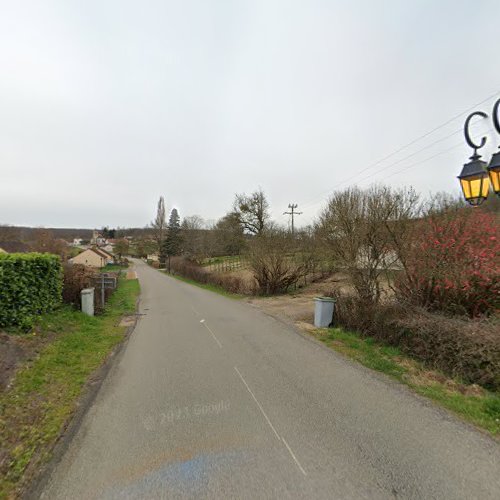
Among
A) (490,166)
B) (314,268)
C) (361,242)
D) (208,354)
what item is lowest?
(208,354)

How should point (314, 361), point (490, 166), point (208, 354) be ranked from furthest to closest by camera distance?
point (208, 354)
point (314, 361)
point (490, 166)

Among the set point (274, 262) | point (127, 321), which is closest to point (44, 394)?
point (127, 321)

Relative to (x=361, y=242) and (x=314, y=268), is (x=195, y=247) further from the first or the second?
(x=361, y=242)

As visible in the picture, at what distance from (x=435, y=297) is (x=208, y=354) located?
5450 millimetres

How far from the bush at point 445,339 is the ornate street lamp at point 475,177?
7.16 ft

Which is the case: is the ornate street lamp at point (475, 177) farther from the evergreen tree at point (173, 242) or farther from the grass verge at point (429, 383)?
the evergreen tree at point (173, 242)

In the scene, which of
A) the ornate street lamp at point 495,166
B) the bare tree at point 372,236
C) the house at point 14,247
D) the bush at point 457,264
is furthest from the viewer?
the house at point 14,247

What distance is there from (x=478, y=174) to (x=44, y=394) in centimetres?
751

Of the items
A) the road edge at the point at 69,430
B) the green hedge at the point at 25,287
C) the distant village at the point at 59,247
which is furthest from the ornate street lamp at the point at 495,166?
the distant village at the point at 59,247

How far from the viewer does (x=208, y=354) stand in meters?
6.49

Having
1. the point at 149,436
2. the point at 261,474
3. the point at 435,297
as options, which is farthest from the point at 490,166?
the point at 149,436

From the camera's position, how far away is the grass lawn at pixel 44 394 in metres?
2.91

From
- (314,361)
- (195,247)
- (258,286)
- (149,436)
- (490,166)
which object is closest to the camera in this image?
(149,436)

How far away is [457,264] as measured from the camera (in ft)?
20.2
